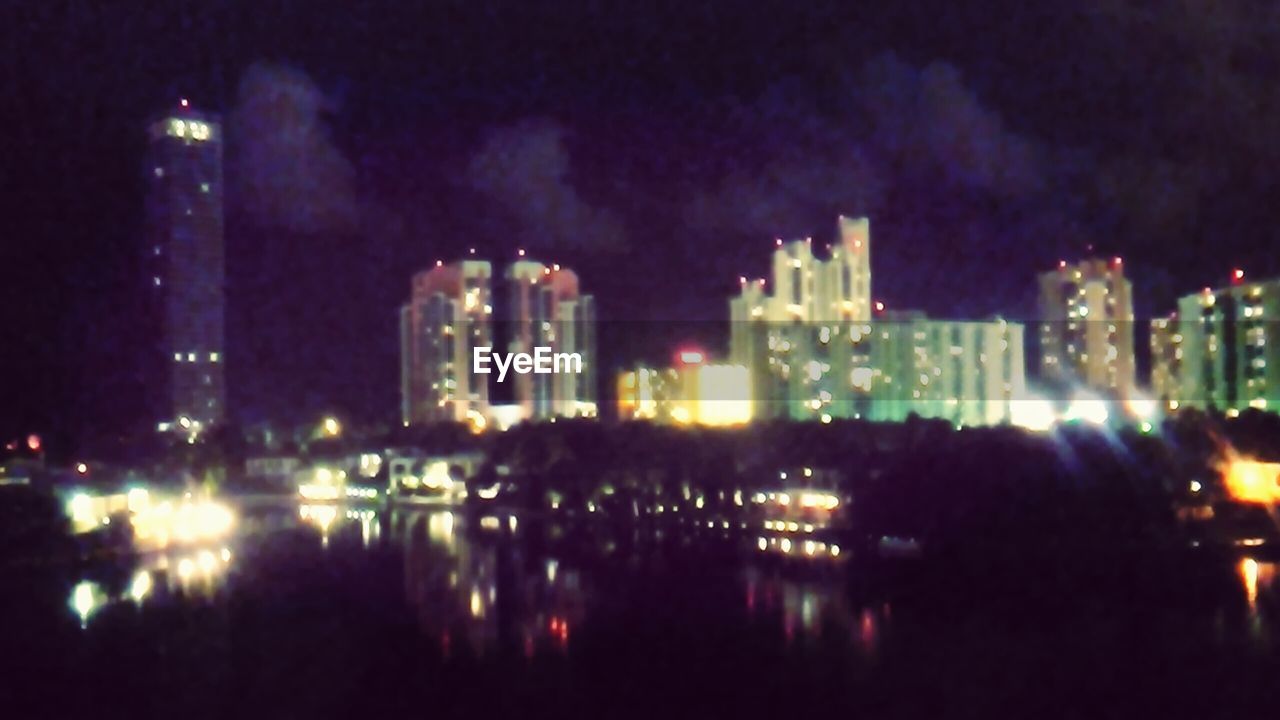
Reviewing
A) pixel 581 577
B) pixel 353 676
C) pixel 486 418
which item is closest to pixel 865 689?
pixel 353 676

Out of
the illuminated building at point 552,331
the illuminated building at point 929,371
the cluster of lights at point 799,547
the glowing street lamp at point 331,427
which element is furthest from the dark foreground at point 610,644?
the glowing street lamp at point 331,427

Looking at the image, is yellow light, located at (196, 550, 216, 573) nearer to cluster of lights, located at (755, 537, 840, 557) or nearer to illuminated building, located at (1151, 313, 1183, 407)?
cluster of lights, located at (755, 537, 840, 557)

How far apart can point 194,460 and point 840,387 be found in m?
6.15

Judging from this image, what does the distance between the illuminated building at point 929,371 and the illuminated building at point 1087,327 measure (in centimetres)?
105

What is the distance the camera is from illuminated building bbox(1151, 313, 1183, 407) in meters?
12.0

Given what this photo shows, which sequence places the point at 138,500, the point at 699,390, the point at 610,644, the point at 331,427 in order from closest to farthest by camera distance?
1. the point at 610,644
2. the point at 138,500
3. the point at 699,390
4. the point at 331,427

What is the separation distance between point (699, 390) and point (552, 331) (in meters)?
1.71

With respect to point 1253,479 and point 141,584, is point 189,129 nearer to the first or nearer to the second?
point 141,584

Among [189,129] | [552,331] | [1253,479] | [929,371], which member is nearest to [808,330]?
[929,371]

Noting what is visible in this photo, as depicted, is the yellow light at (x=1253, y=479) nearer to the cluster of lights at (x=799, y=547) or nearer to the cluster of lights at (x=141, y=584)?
the cluster of lights at (x=799, y=547)

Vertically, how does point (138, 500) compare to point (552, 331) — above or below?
below

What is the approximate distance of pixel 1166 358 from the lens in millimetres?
12336

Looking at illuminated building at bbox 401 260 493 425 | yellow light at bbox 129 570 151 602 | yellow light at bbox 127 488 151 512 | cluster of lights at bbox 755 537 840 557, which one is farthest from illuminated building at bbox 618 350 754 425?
yellow light at bbox 129 570 151 602

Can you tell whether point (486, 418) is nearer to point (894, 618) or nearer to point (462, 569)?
point (462, 569)
